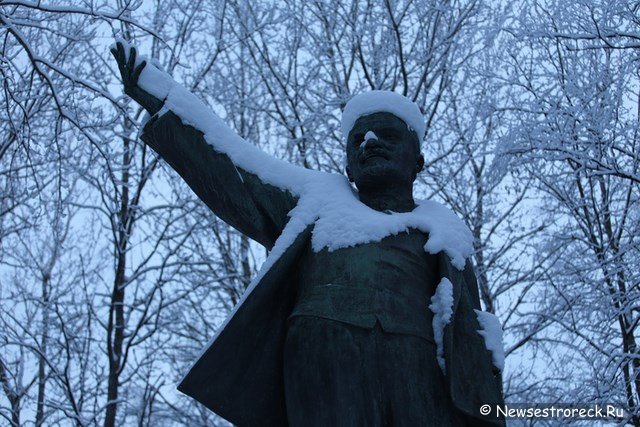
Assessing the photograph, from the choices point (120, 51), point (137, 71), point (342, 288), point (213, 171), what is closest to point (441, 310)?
point (342, 288)

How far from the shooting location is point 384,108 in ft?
10.8

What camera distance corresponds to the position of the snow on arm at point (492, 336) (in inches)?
118

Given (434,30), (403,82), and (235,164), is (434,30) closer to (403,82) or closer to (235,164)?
(403,82)

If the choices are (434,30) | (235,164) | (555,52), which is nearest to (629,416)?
(555,52)

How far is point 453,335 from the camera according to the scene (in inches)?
115

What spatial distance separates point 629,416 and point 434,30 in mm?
5530

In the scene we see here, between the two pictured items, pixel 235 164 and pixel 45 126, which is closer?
pixel 235 164

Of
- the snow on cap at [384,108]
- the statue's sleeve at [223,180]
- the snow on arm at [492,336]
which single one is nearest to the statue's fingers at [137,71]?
the statue's sleeve at [223,180]

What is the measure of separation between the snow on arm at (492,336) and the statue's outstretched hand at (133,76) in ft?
4.85

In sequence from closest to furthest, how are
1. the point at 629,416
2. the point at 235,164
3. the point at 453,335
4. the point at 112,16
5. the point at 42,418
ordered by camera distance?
the point at 453,335 → the point at 235,164 → the point at 112,16 → the point at 629,416 → the point at 42,418

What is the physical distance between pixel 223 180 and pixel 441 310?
96 cm

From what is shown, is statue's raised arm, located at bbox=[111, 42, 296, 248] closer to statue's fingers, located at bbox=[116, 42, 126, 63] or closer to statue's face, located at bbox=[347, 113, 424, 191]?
statue's fingers, located at bbox=[116, 42, 126, 63]

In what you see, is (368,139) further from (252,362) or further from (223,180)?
(252,362)

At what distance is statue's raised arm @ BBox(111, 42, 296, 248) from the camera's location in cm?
317
